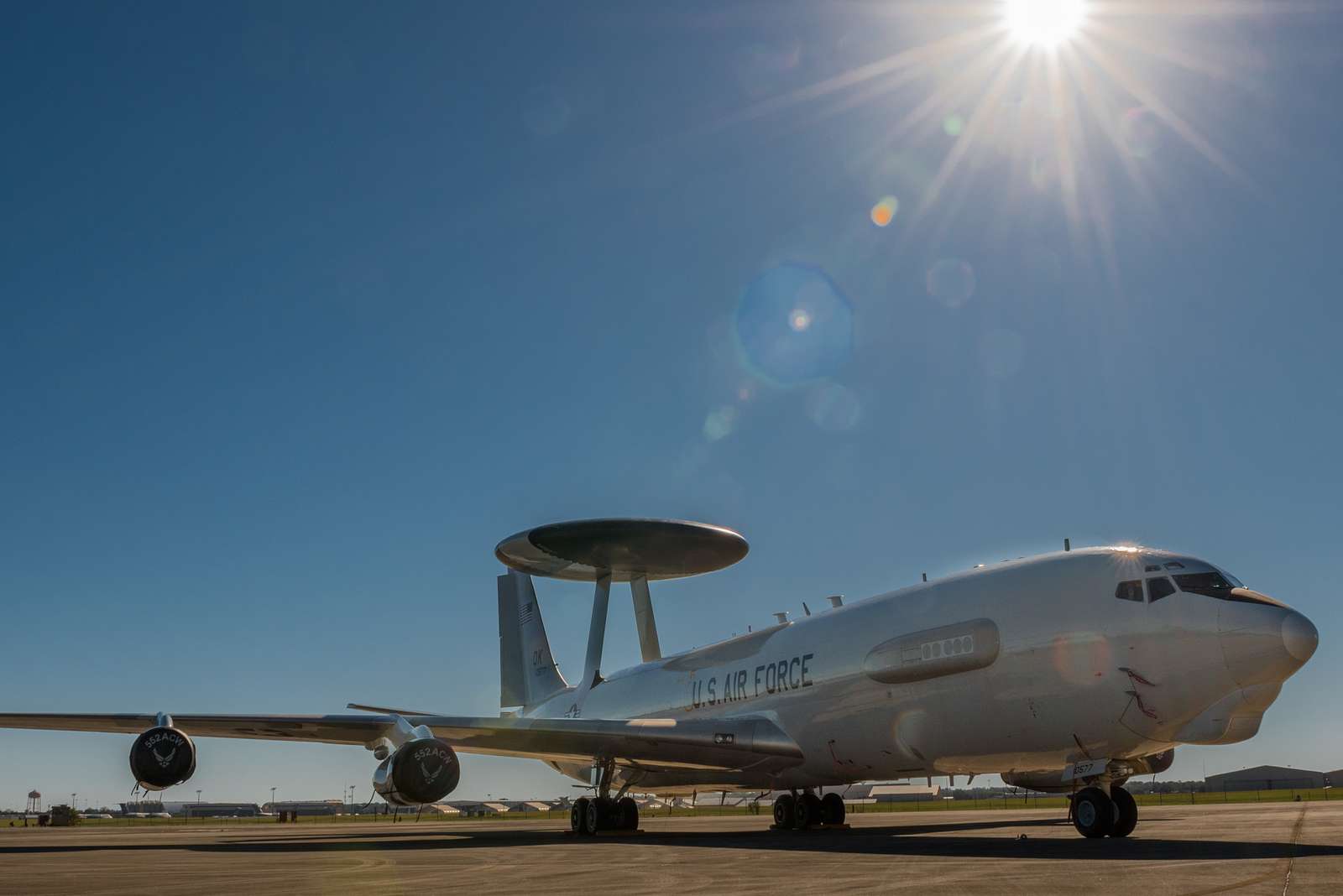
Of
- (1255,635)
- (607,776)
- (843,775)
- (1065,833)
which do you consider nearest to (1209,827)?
(1065,833)

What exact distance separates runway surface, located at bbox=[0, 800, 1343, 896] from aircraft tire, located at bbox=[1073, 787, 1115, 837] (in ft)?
1.10

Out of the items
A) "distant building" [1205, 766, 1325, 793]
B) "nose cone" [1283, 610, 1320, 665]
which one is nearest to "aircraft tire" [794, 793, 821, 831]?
"nose cone" [1283, 610, 1320, 665]

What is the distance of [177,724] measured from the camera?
23016 millimetres

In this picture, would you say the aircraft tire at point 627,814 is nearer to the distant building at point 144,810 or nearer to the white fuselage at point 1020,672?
the white fuselage at point 1020,672

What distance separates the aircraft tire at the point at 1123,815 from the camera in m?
17.5

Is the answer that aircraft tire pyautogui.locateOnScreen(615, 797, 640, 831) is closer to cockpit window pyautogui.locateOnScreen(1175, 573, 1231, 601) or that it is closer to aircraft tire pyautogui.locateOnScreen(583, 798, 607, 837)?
aircraft tire pyautogui.locateOnScreen(583, 798, 607, 837)

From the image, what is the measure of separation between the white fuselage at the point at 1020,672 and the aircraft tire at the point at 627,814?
9.99 feet

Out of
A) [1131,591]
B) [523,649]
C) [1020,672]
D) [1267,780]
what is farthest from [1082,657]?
[1267,780]

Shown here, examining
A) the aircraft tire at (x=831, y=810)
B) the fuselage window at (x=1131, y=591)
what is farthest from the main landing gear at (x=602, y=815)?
the fuselage window at (x=1131, y=591)

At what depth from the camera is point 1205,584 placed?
17438 millimetres

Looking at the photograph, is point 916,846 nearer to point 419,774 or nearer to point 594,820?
point 419,774

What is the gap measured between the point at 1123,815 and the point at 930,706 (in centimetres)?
428

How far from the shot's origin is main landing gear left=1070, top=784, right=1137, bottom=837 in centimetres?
1752

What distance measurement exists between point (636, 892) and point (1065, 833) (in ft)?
49.5
